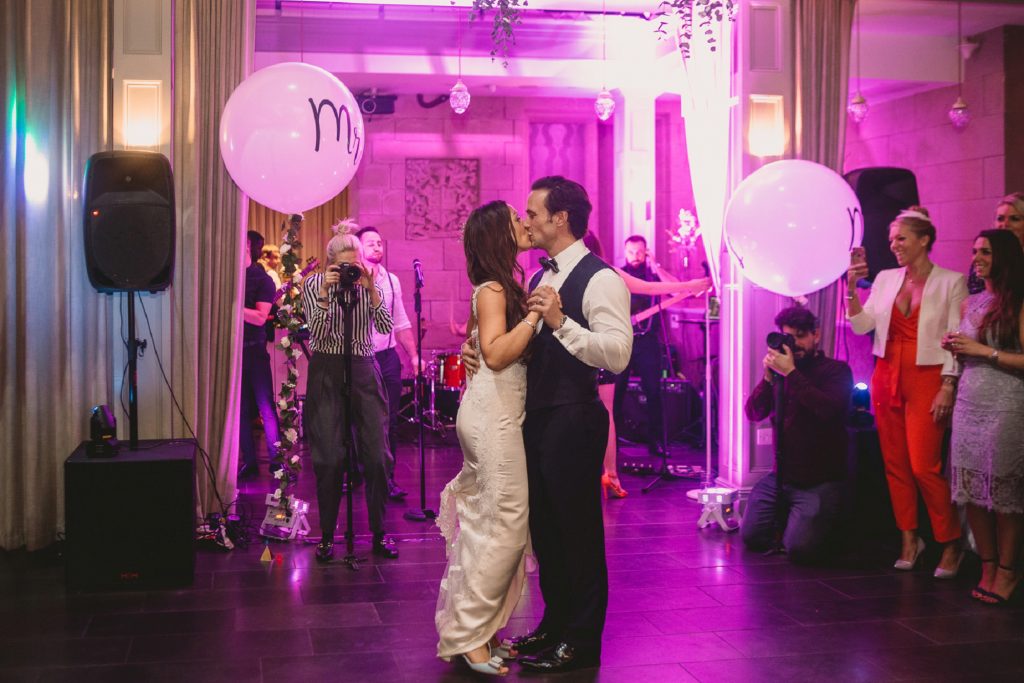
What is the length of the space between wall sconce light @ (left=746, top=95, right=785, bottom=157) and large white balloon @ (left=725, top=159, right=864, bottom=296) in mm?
910

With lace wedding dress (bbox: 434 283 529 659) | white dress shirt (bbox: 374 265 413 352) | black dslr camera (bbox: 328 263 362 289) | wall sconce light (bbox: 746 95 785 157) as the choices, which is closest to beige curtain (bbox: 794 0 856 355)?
wall sconce light (bbox: 746 95 785 157)

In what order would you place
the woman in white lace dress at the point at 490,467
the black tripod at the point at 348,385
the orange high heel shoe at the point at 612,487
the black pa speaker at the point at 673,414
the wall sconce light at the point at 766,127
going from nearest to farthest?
the woman in white lace dress at the point at 490,467 < the black tripod at the point at 348,385 < the wall sconce light at the point at 766,127 < the orange high heel shoe at the point at 612,487 < the black pa speaker at the point at 673,414

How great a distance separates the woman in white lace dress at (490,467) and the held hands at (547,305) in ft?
0.41

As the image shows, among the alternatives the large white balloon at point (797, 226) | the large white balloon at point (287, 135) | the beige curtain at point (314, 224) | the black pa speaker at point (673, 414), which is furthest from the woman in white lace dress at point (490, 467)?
the beige curtain at point (314, 224)

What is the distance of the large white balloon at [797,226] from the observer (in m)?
4.85

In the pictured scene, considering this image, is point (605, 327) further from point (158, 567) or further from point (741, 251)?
point (158, 567)

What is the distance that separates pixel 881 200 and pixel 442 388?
15.0 feet

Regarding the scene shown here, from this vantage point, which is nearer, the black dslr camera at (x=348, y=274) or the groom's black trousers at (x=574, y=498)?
the groom's black trousers at (x=574, y=498)

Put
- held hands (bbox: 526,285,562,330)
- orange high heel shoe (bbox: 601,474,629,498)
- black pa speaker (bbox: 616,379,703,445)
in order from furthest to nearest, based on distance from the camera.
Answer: black pa speaker (bbox: 616,379,703,445) → orange high heel shoe (bbox: 601,474,629,498) → held hands (bbox: 526,285,562,330)

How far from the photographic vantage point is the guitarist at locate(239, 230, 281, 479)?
670cm

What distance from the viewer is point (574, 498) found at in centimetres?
345

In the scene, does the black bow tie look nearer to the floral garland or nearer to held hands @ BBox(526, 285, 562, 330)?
held hands @ BBox(526, 285, 562, 330)

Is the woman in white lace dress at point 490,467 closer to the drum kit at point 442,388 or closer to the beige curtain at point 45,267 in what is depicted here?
the beige curtain at point 45,267

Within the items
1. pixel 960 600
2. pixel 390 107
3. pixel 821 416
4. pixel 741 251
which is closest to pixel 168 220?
pixel 741 251
